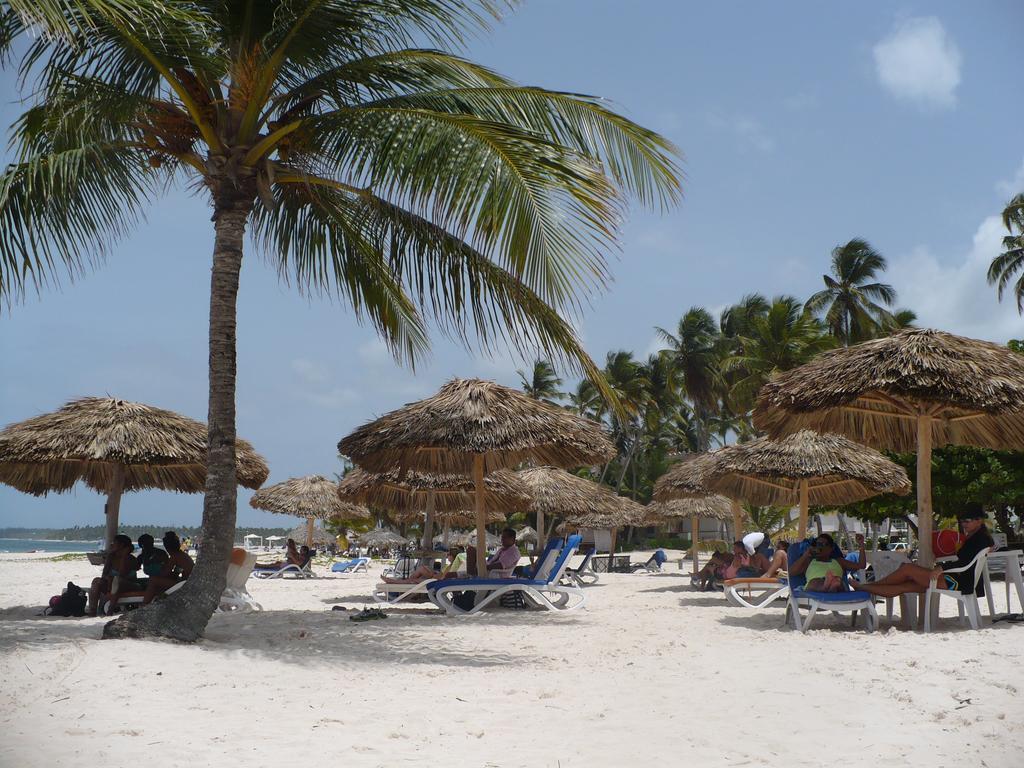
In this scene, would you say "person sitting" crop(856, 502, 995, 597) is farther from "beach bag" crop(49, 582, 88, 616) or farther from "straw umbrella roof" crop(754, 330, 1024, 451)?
"beach bag" crop(49, 582, 88, 616)

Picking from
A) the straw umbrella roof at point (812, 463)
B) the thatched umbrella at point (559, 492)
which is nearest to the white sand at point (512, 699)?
the straw umbrella roof at point (812, 463)

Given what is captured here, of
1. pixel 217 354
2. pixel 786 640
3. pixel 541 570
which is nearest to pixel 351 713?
pixel 217 354

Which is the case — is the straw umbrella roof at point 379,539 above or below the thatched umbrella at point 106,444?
below

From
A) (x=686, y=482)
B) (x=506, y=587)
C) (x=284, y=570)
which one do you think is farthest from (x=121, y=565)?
(x=284, y=570)

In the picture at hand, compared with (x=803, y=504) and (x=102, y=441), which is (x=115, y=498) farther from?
(x=803, y=504)

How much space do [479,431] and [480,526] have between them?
1.38 m

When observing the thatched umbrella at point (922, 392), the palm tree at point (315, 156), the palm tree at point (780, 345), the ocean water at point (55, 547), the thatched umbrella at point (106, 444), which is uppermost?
the palm tree at point (780, 345)

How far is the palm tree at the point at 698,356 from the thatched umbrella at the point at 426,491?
28.8 meters

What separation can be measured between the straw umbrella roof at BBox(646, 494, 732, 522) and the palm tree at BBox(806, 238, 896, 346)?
14057mm

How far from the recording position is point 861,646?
680 centimetres

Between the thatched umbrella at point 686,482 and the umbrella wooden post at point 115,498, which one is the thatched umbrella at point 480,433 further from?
the thatched umbrella at point 686,482

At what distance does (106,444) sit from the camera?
959cm

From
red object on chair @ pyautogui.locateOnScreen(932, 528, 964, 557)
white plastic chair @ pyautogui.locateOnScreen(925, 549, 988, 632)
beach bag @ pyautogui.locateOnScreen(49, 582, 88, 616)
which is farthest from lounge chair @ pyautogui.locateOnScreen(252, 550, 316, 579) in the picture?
white plastic chair @ pyautogui.locateOnScreen(925, 549, 988, 632)

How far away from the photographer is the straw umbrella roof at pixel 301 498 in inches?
958
